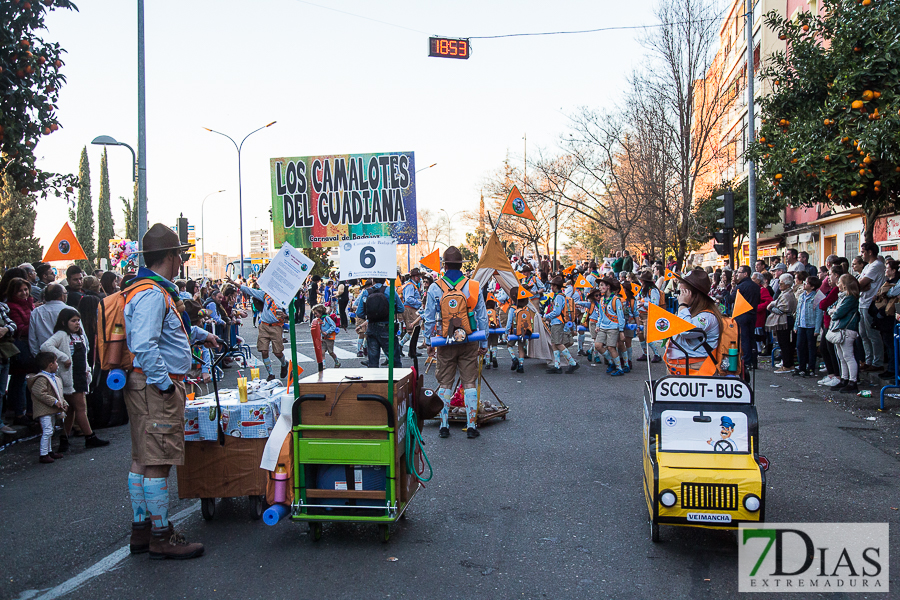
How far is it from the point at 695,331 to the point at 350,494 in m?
3.04

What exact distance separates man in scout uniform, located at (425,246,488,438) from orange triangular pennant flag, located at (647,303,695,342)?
9.27ft

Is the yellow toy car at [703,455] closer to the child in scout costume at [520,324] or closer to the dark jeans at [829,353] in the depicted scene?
the dark jeans at [829,353]

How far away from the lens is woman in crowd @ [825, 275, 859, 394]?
1070 cm

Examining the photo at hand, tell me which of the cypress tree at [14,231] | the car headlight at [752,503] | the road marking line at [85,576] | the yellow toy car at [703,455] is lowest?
the road marking line at [85,576]

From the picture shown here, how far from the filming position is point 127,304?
185 inches

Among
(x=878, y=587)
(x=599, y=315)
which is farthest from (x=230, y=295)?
(x=878, y=587)

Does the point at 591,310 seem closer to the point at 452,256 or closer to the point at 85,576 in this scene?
the point at 452,256

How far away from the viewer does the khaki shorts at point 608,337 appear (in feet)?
41.6

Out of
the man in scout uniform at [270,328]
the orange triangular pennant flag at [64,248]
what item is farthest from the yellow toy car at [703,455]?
the orange triangular pennant flag at [64,248]

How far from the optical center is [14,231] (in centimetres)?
3953

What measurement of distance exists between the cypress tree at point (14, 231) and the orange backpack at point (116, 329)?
3988cm

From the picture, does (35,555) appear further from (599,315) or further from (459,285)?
(599,315)

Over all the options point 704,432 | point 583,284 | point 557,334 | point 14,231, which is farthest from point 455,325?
point 14,231

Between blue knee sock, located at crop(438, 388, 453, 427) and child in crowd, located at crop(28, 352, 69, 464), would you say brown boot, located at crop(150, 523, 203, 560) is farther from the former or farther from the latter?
blue knee sock, located at crop(438, 388, 453, 427)
